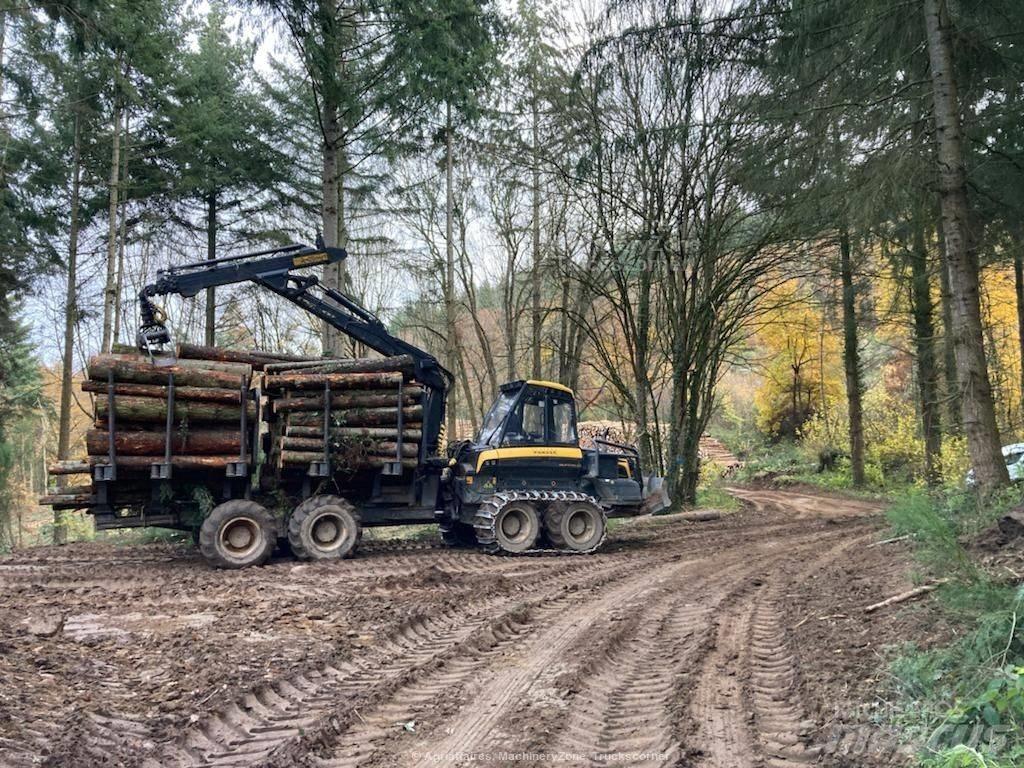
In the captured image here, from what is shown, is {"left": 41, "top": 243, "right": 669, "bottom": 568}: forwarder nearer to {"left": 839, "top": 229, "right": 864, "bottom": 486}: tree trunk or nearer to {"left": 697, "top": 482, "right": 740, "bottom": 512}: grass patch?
{"left": 697, "top": 482, "right": 740, "bottom": 512}: grass patch

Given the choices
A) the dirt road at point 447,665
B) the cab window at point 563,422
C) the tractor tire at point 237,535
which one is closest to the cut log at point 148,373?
the tractor tire at point 237,535

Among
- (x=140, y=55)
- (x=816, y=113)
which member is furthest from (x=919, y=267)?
(x=140, y=55)

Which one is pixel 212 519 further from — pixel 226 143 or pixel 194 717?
pixel 226 143

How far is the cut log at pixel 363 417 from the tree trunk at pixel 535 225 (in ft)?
29.4

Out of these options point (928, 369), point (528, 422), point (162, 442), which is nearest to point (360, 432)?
point (162, 442)

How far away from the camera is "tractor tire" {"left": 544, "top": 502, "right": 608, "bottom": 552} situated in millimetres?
11266

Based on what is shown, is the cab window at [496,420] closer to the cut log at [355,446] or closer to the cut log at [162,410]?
the cut log at [355,446]

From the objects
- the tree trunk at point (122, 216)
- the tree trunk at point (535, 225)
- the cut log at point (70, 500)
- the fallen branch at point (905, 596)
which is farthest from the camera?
the tree trunk at point (535, 225)

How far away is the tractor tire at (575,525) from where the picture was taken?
1127 centimetres

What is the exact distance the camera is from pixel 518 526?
11.2m

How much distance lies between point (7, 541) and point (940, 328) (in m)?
20.2

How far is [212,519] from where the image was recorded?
31.3 ft

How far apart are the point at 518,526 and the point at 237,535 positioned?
403 cm

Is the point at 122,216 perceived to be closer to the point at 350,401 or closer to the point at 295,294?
the point at 295,294
